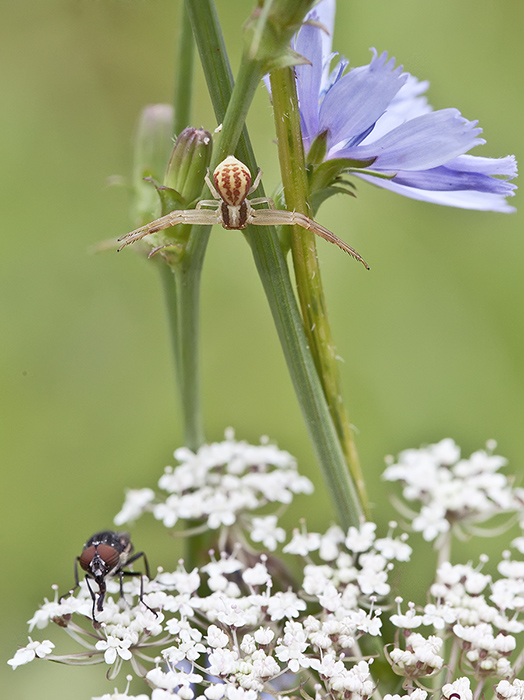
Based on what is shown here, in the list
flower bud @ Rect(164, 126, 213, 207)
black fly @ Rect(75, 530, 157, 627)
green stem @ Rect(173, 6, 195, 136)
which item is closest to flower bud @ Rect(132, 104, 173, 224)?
green stem @ Rect(173, 6, 195, 136)

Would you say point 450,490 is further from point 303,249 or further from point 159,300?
point 159,300

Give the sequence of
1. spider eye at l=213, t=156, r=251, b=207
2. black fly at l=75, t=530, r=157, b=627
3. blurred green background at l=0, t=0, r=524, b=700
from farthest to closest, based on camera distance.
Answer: blurred green background at l=0, t=0, r=524, b=700 → black fly at l=75, t=530, r=157, b=627 → spider eye at l=213, t=156, r=251, b=207

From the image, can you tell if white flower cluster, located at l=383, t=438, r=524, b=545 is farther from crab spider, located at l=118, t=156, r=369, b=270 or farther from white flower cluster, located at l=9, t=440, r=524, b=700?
crab spider, located at l=118, t=156, r=369, b=270

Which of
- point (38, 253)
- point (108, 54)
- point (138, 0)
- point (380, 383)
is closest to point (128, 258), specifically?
point (38, 253)

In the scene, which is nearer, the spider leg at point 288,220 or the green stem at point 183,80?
the spider leg at point 288,220

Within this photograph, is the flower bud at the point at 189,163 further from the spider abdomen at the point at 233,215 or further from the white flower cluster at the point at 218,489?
the white flower cluster at the point at 218,489

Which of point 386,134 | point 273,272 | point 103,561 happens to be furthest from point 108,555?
point 386,134

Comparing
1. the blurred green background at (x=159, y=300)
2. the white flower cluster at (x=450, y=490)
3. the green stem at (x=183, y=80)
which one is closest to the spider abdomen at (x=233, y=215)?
the green stem at (x=183, y=80)
